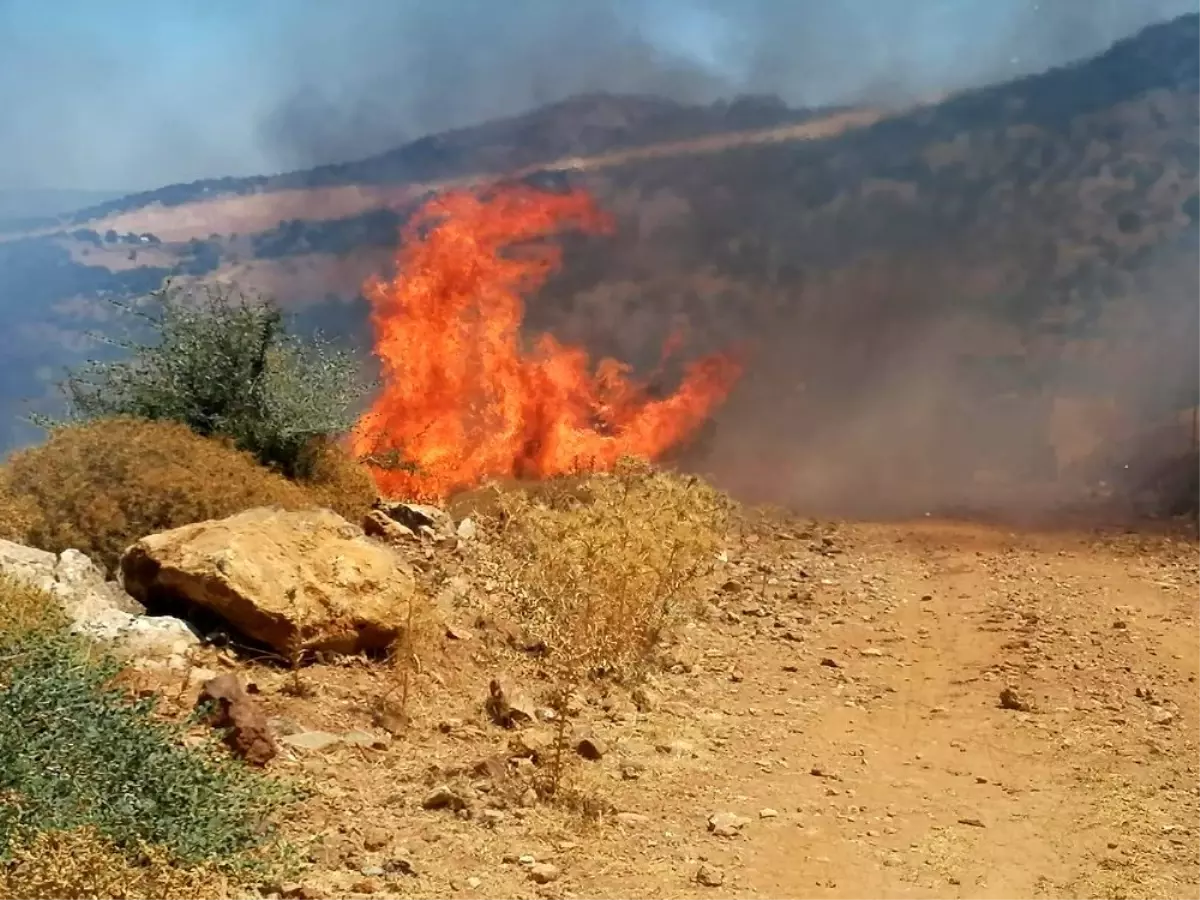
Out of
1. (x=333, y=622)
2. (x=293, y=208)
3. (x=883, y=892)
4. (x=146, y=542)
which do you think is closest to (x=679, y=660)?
(x=333, y=622)

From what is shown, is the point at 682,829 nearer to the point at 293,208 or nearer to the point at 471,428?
the point at 471,428

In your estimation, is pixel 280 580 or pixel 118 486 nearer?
pixel 280 580

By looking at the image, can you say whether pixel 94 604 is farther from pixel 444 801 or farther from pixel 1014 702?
pixel 1014 702

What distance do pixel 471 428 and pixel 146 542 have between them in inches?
331

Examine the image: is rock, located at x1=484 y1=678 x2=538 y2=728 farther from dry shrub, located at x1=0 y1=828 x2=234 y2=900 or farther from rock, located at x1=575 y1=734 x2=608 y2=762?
dry shrub, located at x1=0 y1=828 x2=234 y2=900

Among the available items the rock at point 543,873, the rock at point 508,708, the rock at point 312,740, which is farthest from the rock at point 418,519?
the rock at point 543,873

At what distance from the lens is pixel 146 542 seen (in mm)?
5785

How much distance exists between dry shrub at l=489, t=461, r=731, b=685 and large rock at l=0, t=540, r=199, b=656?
2031 millimetres

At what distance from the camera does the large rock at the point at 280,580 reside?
5516 millimetres

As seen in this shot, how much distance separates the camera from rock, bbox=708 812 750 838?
4312 millimetres

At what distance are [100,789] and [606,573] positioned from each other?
343 cm

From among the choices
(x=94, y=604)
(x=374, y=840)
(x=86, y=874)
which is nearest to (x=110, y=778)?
(x=86, y=874)

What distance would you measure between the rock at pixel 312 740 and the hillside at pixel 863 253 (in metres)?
10.4

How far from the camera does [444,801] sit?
4246 millimetres
